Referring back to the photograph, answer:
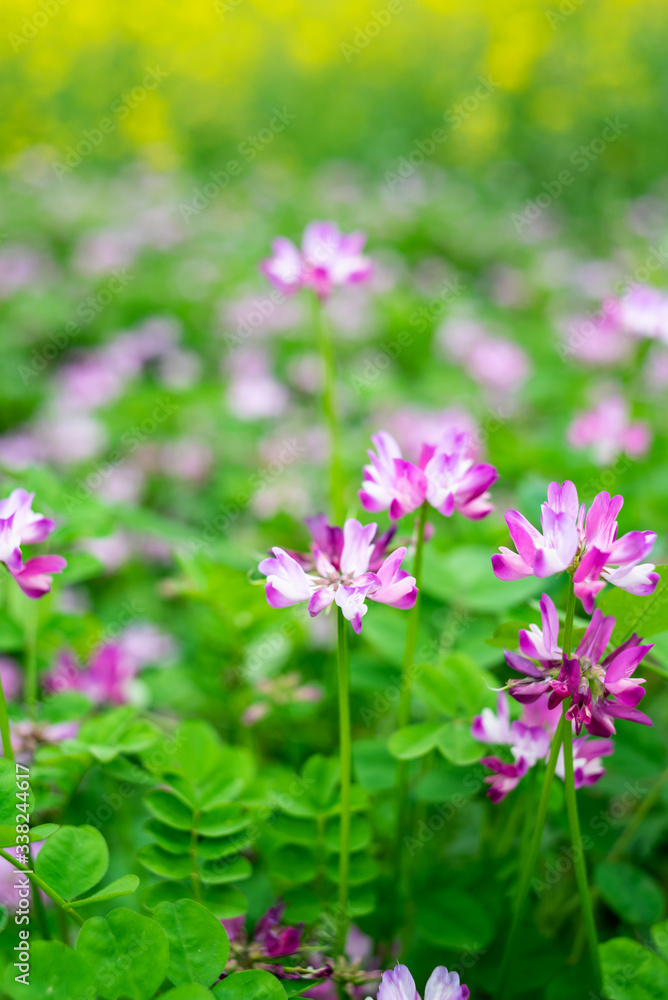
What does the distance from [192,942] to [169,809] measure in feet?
0.61

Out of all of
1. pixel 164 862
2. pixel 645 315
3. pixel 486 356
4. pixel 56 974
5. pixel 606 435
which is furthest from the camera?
pixel 486 356

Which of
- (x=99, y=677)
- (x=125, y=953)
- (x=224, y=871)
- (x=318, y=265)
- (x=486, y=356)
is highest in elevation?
(x=318, y=265)

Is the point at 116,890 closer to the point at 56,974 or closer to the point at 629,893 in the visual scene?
the point at 56,974

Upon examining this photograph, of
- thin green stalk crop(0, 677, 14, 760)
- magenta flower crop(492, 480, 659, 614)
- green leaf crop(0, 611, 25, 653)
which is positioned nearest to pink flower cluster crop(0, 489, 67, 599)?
thin green stalk crop(0, 677, 14, 760)

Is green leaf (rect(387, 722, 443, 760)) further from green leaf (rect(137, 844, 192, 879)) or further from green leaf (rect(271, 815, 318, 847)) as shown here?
green leaf (rect(137, 844, 192, 879))

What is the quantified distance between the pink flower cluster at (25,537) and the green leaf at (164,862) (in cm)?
31

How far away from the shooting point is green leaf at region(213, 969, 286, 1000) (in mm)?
740

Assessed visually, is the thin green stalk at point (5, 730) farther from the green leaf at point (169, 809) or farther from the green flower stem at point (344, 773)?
the green flower stem at point (344, 773)

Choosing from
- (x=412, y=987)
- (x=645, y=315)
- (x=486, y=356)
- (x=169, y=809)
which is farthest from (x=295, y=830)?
(x=486, y=356)

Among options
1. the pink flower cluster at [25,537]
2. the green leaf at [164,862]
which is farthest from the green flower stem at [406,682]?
the pink flower cluster at [25,537]

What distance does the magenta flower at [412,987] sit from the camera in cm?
74

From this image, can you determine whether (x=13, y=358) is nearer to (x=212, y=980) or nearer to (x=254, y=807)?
(x=254, y=807)

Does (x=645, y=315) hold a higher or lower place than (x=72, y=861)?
higher

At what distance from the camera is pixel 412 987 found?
0.75 meters
